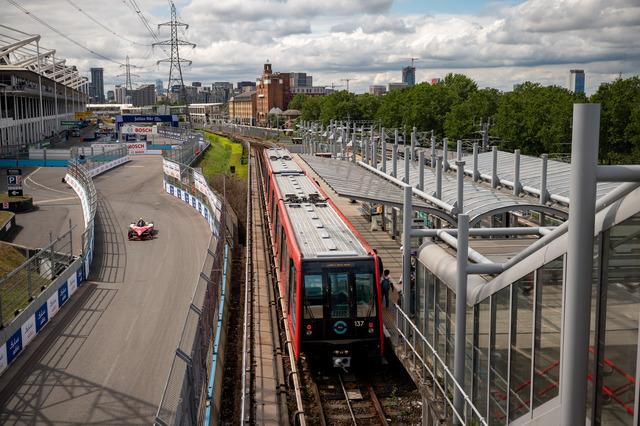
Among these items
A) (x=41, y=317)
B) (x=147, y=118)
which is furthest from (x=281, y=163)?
(x=147, y=118)

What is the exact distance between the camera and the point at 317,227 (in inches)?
687

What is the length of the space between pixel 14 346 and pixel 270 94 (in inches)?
6817

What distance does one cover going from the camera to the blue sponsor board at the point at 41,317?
19.0 m

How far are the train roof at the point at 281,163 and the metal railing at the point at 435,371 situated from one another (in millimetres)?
16739

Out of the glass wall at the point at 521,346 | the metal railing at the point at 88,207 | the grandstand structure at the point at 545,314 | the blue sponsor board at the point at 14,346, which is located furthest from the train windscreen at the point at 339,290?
the metal railing at the point at 88,207

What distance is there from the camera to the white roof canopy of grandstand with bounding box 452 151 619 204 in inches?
845

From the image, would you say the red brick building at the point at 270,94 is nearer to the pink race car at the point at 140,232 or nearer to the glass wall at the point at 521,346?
the pink race car at the point at 140,232

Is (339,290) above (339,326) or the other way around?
above

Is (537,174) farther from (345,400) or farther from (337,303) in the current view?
(345,400)

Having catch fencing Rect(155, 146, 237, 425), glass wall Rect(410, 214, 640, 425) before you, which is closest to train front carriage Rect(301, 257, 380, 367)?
catch fencing Rect(155, 146, 237, 425)

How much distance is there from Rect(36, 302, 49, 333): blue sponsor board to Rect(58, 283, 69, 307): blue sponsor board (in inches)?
53.9

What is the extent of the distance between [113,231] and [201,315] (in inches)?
855

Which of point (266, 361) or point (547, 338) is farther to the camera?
point (266, 361)

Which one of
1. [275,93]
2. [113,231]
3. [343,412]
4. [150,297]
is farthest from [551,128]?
[275,93]
